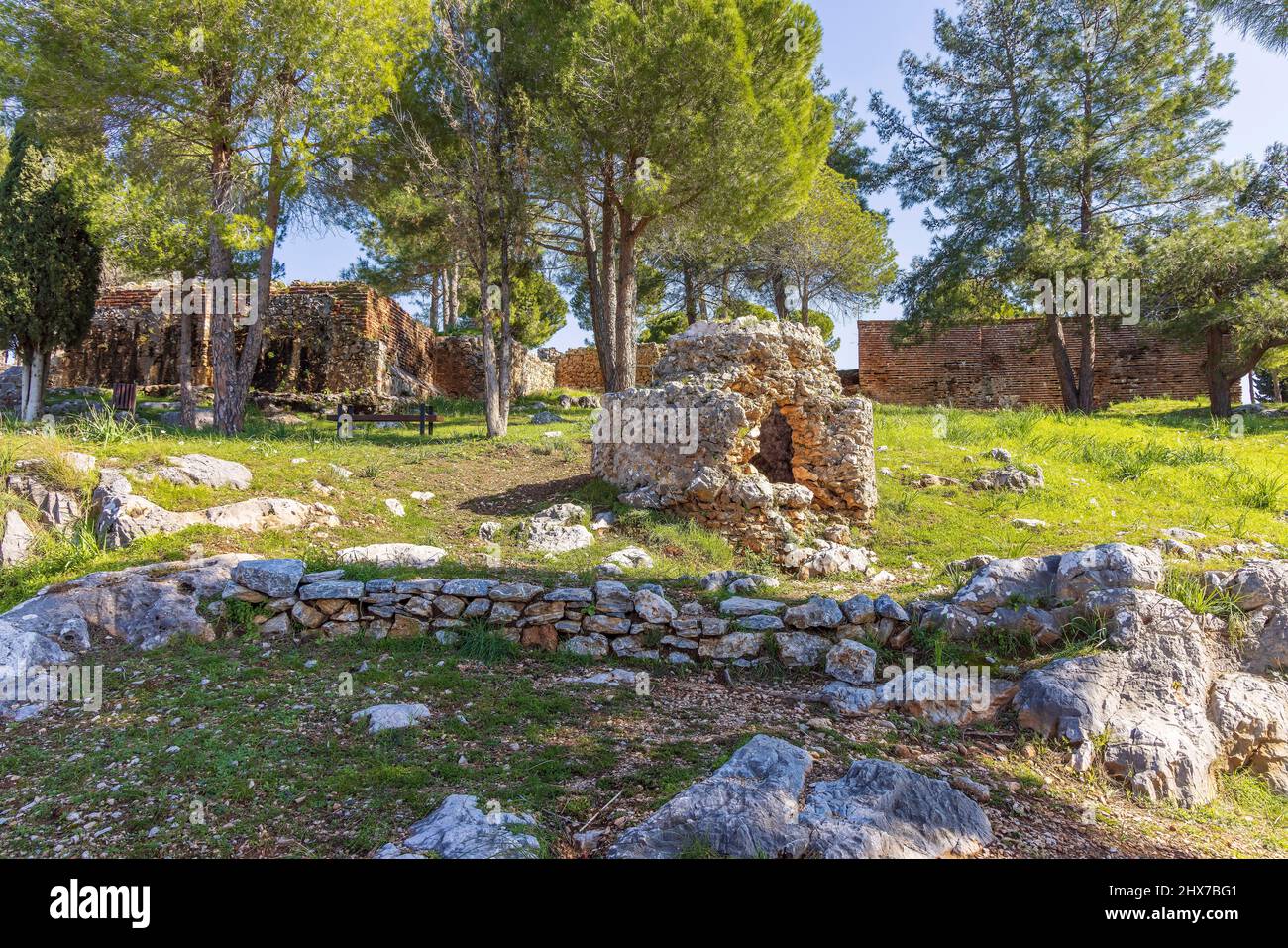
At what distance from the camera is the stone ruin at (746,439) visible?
7.50m

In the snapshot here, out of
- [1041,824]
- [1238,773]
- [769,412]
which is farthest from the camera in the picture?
[769,412]

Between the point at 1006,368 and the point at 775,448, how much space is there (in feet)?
42.0

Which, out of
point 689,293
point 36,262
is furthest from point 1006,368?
point 36,262

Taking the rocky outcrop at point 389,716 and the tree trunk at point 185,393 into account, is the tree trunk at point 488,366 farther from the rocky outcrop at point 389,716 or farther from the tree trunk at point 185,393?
the rocky outcrop at point 389,716

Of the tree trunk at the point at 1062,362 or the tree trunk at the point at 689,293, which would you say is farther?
the tree trunk at the point at 689,293

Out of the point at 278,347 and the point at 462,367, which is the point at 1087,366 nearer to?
the point at 462,367

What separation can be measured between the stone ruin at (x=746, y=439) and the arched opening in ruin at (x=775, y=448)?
0.01m

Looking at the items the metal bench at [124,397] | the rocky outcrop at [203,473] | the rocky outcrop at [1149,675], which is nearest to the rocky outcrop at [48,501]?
the rocky outcrop at [203,473]

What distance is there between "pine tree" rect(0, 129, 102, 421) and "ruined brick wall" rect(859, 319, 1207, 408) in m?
17.2

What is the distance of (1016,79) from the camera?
17469 millimetres

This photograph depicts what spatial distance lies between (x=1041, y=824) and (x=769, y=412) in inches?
250

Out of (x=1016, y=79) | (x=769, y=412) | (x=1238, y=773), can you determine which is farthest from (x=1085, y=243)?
(x=1238, y=773)

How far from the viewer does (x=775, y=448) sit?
919 centimetres

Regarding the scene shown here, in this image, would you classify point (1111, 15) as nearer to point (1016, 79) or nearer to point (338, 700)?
point (1016, 79)
